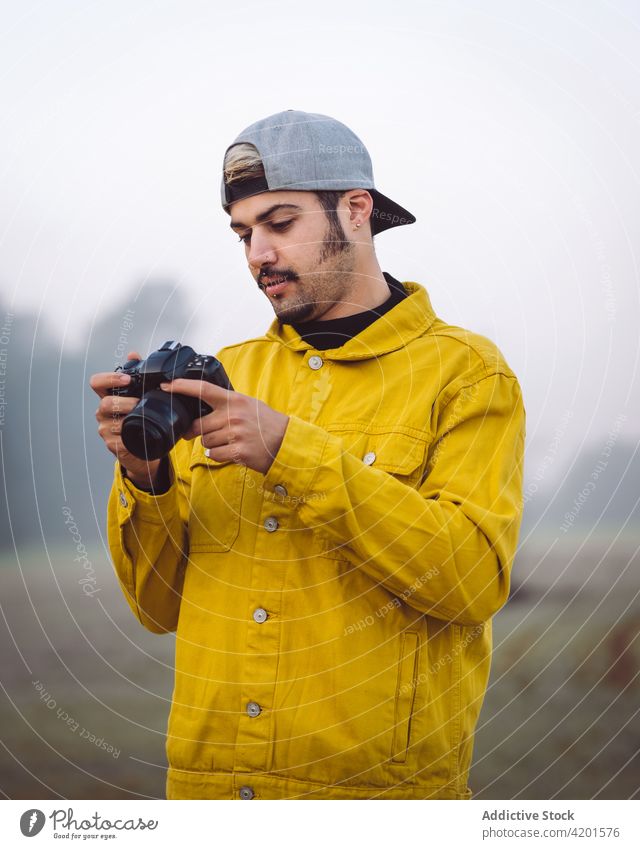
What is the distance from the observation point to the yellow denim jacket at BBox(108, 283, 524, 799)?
56.3 inches

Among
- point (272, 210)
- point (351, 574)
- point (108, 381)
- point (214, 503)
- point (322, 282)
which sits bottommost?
point (351, 574)

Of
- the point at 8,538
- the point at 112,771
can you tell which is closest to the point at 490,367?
the point at 8,538

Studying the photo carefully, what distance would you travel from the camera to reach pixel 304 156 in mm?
1663

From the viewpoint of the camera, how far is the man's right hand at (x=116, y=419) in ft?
4.83

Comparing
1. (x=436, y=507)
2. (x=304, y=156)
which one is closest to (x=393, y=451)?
(x=436, y=507)

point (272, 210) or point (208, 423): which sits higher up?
point (272, 210)

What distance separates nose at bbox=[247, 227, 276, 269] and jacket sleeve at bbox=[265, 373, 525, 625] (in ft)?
1.06

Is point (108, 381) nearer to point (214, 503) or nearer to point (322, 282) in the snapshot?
point (214, 503)

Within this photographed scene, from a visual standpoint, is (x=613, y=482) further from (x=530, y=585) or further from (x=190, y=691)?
(x=190, y=691)

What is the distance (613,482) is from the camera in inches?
82.6

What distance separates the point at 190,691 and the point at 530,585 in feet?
3.18

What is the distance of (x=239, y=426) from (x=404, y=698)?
477mm
